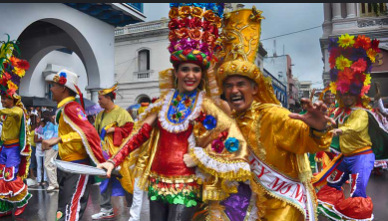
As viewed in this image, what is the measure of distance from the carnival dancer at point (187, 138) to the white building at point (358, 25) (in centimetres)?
1542

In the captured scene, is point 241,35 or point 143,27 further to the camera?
point 143,27

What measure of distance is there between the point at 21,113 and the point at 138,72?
18207mm

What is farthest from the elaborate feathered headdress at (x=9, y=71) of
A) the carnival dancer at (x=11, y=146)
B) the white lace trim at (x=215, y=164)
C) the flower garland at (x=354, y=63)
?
the flower garland at (x=354, y=63)

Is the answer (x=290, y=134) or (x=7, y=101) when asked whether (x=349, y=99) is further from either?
(x=7, y=101)

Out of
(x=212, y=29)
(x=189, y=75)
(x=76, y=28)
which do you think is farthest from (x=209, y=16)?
(x=76, y=28)

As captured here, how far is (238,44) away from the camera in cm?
305

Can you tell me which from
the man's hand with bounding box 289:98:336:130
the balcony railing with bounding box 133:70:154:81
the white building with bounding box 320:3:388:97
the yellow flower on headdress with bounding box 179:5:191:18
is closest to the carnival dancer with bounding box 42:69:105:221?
the yellow flower on headdress with bounding box 179:5:191:18

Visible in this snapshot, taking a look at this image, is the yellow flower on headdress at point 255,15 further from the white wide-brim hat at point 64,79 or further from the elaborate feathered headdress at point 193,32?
the white wide-brim hat at point 64,79

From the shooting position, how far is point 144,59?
2408cm

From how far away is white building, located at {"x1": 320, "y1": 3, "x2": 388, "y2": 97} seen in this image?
17.4 m

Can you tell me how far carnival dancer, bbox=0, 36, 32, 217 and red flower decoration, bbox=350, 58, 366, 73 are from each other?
17.6ft

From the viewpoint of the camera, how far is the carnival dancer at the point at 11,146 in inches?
227

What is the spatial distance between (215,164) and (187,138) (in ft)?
1.33

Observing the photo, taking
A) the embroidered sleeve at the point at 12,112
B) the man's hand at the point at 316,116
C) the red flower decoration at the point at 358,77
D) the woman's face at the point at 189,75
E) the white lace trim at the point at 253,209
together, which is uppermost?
the red flower decoration at the point at 358,77
